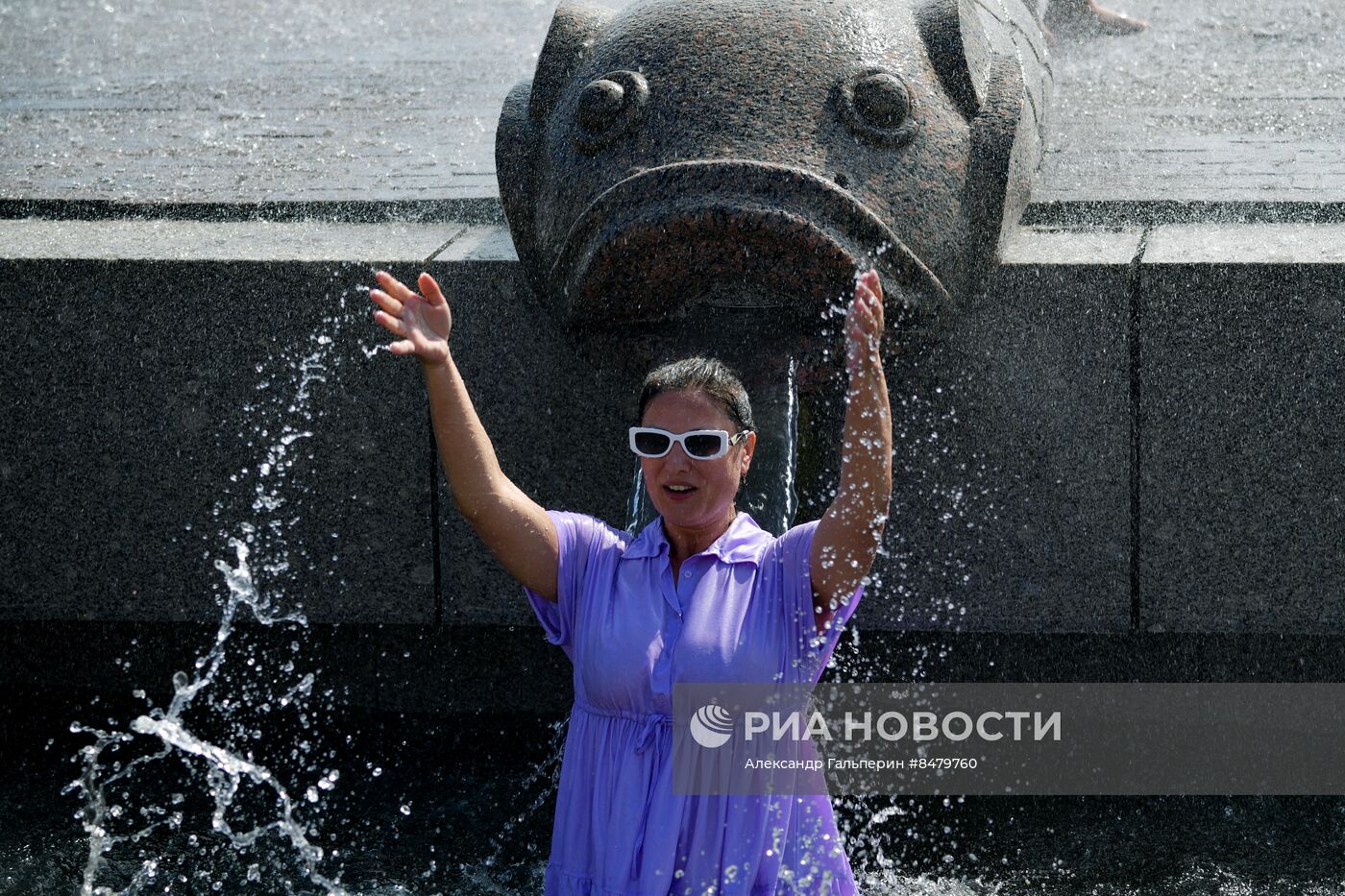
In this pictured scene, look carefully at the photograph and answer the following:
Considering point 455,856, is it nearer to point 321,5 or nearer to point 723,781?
point 723,781

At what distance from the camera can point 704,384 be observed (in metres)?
2.88

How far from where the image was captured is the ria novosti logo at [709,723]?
2.78m

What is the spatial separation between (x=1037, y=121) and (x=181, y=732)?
10.6ft

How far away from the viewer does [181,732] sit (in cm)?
489

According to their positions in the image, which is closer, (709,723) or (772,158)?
(709,723)

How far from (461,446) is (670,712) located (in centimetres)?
61

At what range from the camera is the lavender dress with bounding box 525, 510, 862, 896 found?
9.06 ft

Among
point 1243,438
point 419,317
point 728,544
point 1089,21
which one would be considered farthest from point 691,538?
point 1089,21

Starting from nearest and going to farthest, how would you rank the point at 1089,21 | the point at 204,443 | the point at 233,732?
the point at 204,443 → the point at 233,732 → the point at 1089,21

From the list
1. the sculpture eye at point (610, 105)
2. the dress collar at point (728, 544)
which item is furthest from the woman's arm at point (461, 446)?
the sculpture eye at point (610, 105)

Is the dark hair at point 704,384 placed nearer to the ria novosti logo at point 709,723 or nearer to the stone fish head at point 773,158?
the ria novosti logo at point 709,723

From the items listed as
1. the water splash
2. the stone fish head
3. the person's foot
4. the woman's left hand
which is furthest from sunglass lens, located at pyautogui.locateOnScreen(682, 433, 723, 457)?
the person's foot

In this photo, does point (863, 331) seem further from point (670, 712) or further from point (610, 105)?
point (610, 105)

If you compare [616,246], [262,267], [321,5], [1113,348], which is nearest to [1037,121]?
[1113,348]
